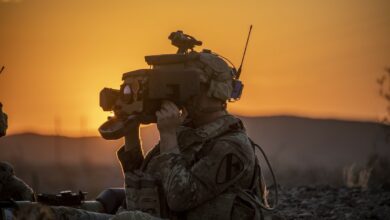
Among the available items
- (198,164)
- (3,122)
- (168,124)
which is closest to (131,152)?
(168,124)

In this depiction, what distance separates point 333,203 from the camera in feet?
47.5

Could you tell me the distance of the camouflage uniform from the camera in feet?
25.0

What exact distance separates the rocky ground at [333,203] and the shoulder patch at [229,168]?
14.9 feet

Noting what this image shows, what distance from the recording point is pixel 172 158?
7719 mm

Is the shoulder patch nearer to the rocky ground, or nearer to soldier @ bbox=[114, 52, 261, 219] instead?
soldier @ bbox=[114, 52, 261, 219]

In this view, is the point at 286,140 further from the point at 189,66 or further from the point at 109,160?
the point at 189,66

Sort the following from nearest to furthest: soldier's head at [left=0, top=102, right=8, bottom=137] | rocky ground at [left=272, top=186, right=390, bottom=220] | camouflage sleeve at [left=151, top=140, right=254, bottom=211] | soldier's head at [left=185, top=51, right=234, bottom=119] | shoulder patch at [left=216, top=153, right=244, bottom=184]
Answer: camouflage sleeve at [left=151, top=140, right=254, bottom=211], shoulder patch at [left=216, top=153, right=244, bottom=184], soldier's head at [left=185, top=51, right=234, bottom=119], soldier's head at [left=0, top=102, right=8, bottom=137], rocky ground at [left=272, top=186, right=390, bottom=220]

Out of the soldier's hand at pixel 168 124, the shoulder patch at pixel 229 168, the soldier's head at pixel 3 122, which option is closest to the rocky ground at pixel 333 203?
the soldier's head at pixel 3 122

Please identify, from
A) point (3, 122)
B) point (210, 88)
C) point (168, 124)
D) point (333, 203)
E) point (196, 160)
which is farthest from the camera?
point (333, 203)

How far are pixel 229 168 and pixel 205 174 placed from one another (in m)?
0.22

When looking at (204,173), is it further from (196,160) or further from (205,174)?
(196,160)

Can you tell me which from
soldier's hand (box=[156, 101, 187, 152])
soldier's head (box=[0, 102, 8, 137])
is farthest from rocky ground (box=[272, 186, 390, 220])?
soldier's hand (box=[156, 101, 187, 152])

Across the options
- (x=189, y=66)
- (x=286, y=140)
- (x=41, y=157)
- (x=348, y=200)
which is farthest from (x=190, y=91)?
(x=286, y=140)

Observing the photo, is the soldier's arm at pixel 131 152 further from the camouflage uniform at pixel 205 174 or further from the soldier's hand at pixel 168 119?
the soldier's hand at pixel 168 119
